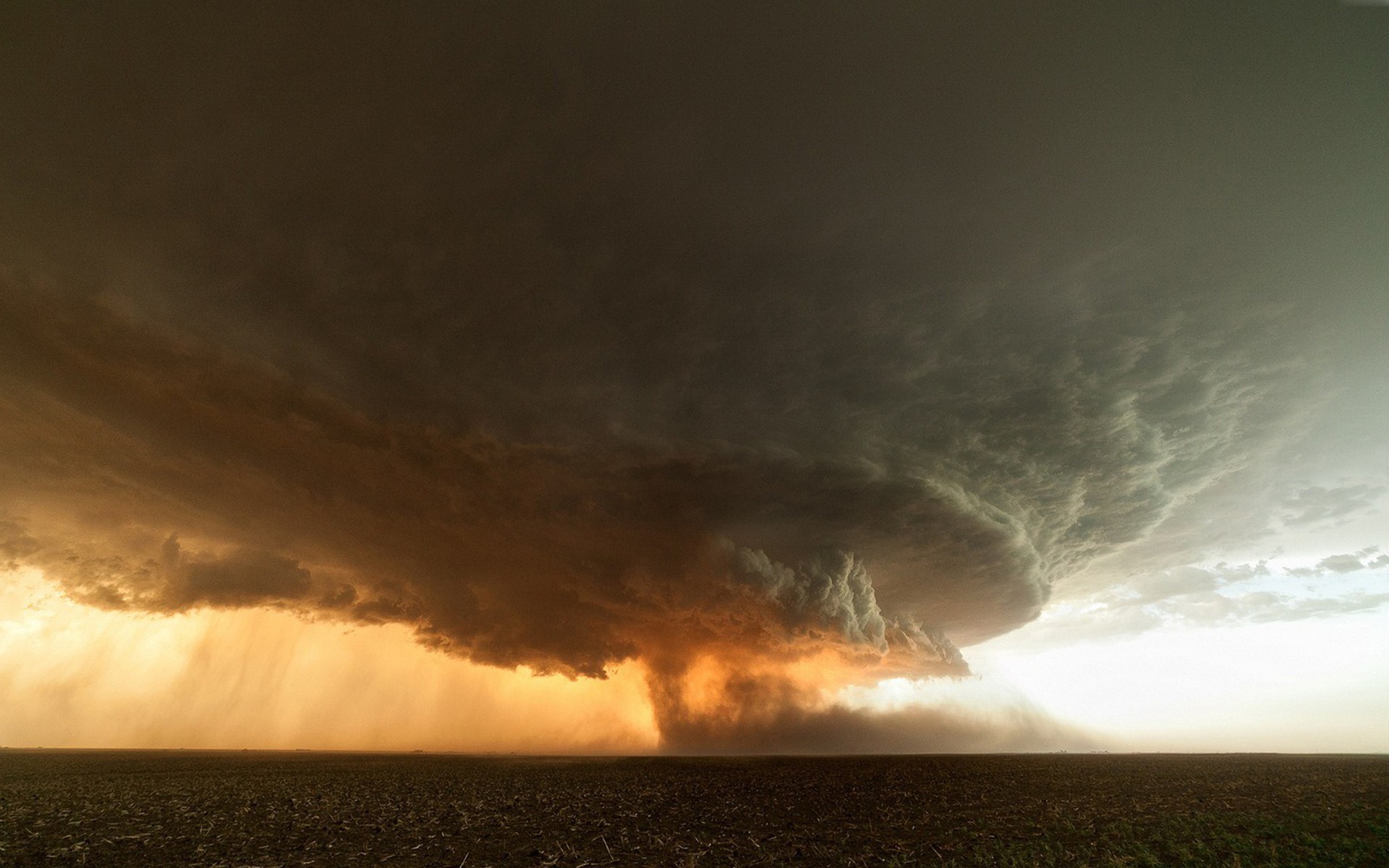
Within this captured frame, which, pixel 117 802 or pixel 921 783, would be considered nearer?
pixel 117 802

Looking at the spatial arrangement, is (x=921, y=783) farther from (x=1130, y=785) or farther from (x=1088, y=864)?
(x=1088, y=864)

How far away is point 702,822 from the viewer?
2641 cm

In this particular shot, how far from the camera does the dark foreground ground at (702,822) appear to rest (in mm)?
19750

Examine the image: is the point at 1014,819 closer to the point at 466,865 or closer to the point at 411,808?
the point at 466,865

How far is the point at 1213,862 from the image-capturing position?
18766mm

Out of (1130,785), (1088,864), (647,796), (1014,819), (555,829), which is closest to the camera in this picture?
(1088,864)

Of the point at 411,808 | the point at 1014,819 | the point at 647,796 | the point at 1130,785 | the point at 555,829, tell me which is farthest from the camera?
the point at 1130,785

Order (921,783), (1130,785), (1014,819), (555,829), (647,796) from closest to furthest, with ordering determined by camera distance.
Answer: (555,829) < (1014,819) < (647,796) < (1130,785) < (921,783)

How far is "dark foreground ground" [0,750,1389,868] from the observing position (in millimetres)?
19750

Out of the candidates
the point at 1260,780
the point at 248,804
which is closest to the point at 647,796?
the point at 248,804

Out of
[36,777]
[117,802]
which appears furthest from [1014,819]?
[36,777]

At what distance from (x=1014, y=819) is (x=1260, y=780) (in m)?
35.4

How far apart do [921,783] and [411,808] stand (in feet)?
120

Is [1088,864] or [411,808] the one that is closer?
[1088,864]
